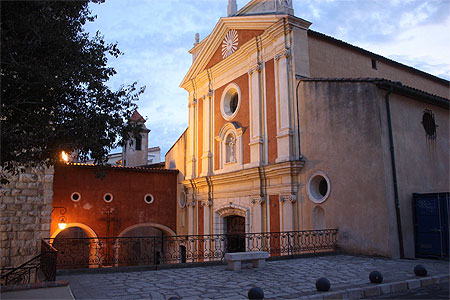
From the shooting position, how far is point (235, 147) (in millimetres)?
17734

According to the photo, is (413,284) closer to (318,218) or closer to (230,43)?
(318,218)

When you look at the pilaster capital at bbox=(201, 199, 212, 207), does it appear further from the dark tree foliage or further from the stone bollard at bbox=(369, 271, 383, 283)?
the stone bollard at bbox=(369, 271, 383, 283)

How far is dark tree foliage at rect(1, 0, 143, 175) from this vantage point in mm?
6504

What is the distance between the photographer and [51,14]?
6.82 meters

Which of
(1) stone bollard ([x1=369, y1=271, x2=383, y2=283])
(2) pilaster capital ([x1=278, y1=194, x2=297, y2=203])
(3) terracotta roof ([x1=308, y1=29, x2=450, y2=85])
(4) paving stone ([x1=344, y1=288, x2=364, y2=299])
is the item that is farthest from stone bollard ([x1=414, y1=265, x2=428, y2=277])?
(3) terracotta roof ([x1=308, y1=29, x2=450, y2=85])

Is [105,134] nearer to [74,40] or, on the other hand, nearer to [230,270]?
[74,40]

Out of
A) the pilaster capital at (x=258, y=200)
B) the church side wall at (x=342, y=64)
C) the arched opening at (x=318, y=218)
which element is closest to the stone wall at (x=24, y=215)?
the pilaster capital at (x=258, y=200)

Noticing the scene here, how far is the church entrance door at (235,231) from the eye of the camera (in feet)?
55.9

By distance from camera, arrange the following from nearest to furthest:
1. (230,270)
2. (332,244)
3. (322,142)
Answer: (230,270) → (332,244) → (322,142)

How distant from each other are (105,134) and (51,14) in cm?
238

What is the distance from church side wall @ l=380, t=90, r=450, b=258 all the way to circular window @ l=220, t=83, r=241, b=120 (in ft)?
26.0

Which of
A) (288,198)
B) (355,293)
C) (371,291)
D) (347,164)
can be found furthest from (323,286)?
(288,198)

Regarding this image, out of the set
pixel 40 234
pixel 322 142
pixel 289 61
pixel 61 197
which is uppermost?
pixel 289 61

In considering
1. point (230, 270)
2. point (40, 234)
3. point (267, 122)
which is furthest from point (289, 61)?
point (40, 234)
